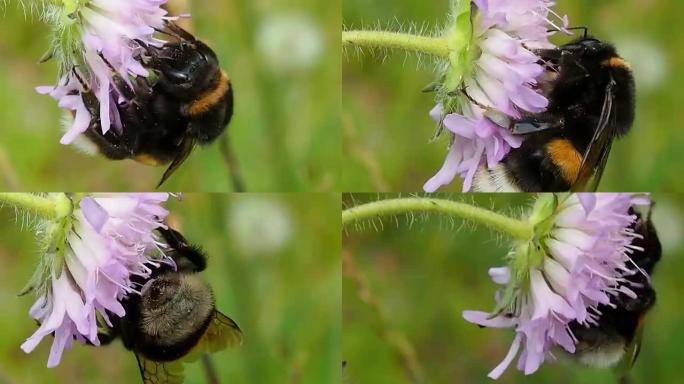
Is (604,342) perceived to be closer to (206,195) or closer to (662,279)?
(662,279)

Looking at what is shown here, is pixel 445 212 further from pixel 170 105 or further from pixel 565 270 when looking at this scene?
pixel 170 105

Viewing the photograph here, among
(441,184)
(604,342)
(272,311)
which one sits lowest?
(272,311)

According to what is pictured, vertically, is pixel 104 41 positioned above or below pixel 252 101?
above

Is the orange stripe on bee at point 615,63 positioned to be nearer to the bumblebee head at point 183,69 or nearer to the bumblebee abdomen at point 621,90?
the bumblebee abdomen at point 621,90

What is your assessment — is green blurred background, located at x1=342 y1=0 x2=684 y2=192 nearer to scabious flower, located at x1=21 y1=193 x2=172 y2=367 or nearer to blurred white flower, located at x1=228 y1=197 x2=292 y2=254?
blurred white flower, located at x1=228 y1=197 x2=292 y2=254

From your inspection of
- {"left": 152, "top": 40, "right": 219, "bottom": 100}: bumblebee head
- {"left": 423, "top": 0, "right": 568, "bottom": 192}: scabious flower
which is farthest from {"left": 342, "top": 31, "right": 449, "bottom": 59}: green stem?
{"left": 152, "top": 40, "right": 219, "bottom": 100}: bumblebee head

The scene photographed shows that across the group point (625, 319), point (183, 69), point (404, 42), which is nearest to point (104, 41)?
point (183, 69)

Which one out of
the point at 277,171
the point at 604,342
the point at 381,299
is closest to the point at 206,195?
the point at 277,171
